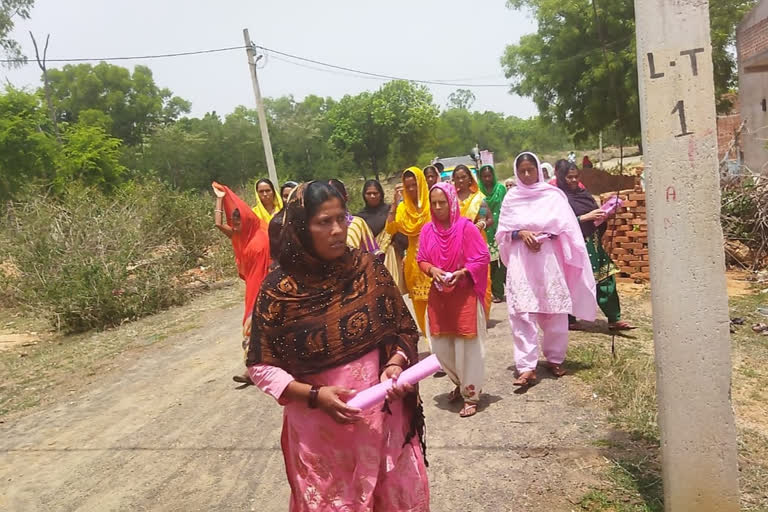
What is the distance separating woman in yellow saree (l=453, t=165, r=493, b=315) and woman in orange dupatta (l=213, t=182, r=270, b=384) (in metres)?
2.01

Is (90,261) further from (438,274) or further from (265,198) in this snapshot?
(438,274)

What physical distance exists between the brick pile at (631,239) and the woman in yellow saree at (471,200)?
2479 mm

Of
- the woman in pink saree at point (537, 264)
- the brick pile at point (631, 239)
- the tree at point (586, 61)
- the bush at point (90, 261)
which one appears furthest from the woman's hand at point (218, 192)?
the tree at point (586, 61)

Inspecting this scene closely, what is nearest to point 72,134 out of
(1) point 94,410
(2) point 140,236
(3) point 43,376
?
(2) point 140,236

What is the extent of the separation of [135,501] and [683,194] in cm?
339

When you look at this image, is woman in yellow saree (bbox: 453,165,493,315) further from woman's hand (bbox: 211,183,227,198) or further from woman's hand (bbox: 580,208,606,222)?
woman's hand (bbox: 211,183,227,198)

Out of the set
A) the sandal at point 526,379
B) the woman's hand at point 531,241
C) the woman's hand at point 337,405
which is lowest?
the sandal at point 526,379

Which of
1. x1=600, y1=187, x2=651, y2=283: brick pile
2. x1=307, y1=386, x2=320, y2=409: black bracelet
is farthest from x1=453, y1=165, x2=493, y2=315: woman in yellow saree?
x1=307, y1=386, x2=320, y2=409: black bracelet

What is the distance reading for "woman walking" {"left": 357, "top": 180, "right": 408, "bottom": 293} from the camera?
621 centimetres

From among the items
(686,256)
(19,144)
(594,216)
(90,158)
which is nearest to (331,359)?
(686,256)

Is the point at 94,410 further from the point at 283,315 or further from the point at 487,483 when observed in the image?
the point at 283,315

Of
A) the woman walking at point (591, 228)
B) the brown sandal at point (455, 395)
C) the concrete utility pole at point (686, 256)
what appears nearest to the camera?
the concrete utility pole at point (686, 256)

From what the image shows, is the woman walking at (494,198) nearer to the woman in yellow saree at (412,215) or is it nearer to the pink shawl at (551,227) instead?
the woman in yellow saree at (412,215)

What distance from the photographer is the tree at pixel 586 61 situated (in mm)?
18922
